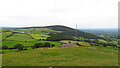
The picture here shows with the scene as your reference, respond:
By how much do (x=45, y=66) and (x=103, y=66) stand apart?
14.4m

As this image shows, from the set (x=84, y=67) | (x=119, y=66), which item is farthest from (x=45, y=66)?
(x=119, y=66)

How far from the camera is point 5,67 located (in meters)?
27.3

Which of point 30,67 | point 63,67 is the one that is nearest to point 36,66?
point 30,67

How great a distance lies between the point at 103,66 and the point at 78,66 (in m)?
6.25

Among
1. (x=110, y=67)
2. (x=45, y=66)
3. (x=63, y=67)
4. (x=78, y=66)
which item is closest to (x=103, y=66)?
(x=110, y=67)

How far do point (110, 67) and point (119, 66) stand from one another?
8.63ft

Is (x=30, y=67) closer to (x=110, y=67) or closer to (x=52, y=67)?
(x=52, y=67)

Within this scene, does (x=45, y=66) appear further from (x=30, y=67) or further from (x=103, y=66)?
(x=103, y=66)

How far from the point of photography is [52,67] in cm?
2622

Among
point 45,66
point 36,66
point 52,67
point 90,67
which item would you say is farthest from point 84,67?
point 36,66

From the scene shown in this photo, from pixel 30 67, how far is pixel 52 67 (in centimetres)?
553

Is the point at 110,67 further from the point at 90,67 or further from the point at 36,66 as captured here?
the point at 36,66

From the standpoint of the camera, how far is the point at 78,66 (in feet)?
88.3

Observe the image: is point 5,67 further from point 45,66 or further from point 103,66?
point 103,66
